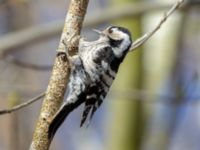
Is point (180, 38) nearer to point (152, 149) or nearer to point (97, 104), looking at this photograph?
point (152, 149)

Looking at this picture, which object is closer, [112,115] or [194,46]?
[112,115]

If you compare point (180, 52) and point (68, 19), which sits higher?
point (68, 19)

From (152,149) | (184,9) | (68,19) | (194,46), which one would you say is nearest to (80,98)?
(68,19)

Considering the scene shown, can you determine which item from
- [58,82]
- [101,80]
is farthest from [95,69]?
[58,82]

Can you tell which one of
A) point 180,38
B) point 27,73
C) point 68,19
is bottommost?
point 27,73

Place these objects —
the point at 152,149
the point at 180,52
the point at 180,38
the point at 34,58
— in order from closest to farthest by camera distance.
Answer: the point at 152,149, the point at 180,38, the point at 180,52, the point at 34,58

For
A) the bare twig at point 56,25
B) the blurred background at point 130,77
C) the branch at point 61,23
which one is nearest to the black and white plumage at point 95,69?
the blurred background at point 130,77

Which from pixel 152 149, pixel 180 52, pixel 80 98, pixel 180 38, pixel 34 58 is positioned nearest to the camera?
pixel 80 98

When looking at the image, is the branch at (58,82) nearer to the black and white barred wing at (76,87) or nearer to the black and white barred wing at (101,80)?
the black and white barred wing at (76,87)
